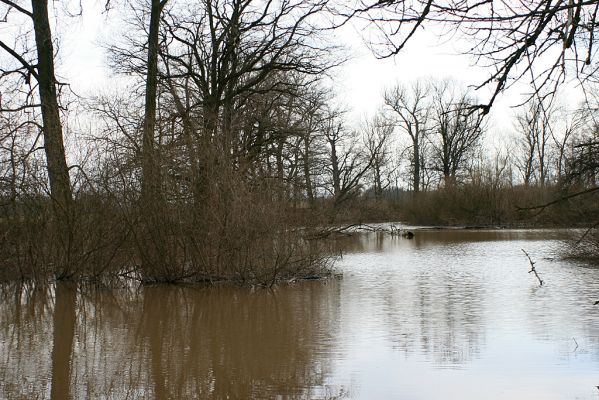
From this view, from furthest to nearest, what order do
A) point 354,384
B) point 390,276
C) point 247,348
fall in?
point 390,276 < point 247,348 < point 354,384

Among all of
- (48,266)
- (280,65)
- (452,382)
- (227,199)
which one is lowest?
(452,382)

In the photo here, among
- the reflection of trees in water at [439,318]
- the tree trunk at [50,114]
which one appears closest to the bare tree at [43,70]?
the tree trunk at [50,114]

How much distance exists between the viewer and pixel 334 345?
9.03 m

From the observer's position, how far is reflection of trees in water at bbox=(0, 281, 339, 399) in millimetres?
7059

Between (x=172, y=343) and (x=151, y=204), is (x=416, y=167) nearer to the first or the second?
(x=151, y=204)

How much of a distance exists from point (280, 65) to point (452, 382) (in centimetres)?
1601

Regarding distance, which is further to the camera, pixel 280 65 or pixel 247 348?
pixel 280 65

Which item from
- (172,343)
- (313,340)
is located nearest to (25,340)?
(172,343)

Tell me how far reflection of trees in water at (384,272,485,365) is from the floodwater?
26mm

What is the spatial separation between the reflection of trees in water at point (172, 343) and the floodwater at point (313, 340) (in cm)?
3

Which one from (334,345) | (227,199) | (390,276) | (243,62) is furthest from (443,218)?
(334,345)

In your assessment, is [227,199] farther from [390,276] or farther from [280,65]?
[280,65]

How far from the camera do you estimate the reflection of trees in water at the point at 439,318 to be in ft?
28.7

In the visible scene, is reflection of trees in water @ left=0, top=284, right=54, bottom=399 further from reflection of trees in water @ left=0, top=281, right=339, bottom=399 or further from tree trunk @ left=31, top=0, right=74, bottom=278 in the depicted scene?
tree trunk @ left=31, top=0, right=74, bottom=278
